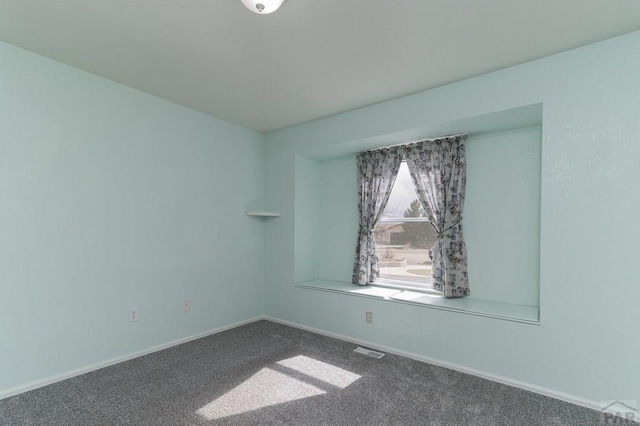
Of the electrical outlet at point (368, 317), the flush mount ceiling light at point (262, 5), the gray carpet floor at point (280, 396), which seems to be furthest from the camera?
the electrical outlet at point (368, 317)

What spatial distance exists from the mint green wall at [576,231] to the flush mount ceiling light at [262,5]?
179 cm

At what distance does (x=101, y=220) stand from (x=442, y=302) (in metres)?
3.30

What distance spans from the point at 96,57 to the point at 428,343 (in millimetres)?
3812

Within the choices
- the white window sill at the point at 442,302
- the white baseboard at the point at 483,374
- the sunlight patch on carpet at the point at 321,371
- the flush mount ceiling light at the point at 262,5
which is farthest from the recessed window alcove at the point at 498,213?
the flush mount ceiling light at the point at 262,5

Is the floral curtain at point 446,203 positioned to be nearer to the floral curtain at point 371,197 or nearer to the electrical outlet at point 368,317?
the floral curtain at point 371,197

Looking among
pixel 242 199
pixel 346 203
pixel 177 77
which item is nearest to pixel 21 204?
pixel 177 77

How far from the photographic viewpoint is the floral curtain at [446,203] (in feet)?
10.4

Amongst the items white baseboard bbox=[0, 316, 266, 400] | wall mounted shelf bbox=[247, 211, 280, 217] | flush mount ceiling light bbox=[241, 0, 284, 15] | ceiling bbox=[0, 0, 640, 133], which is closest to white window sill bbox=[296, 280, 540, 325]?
wall mounted shelf bbox=[247, 211, 280, 217]

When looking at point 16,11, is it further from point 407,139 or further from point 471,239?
point 471,239

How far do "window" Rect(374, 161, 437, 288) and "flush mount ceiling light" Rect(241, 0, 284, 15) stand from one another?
243 cm

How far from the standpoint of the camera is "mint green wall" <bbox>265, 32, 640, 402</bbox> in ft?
6.92

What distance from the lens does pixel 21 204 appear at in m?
2.33

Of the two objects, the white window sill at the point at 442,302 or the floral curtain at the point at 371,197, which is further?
the floral curtain at the point at 371,197

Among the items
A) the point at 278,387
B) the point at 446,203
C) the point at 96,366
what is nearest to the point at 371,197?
the point at 446,203
